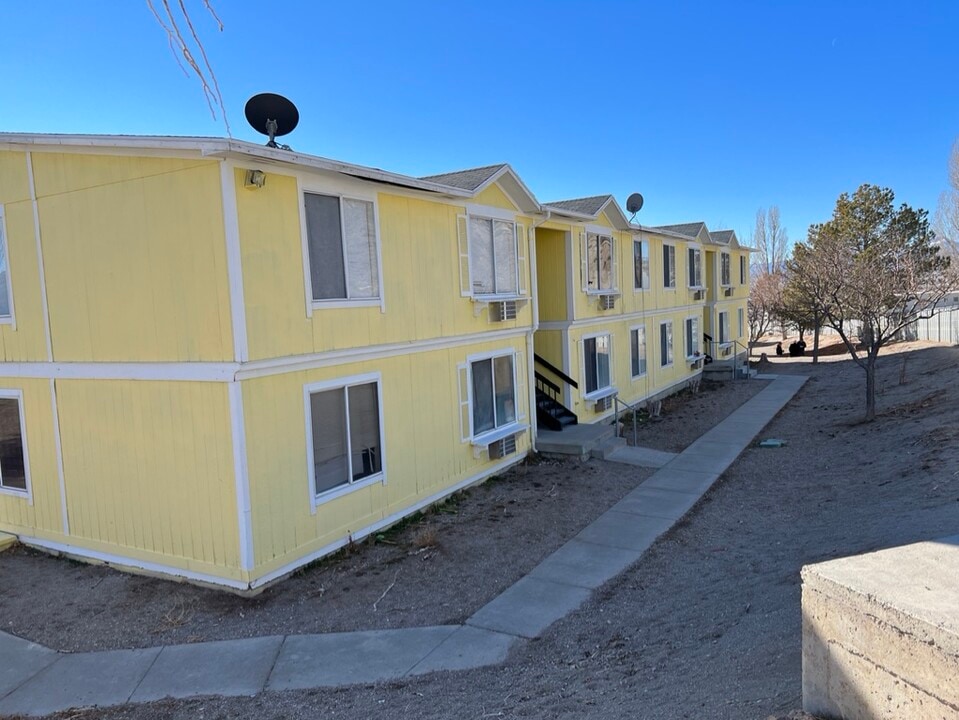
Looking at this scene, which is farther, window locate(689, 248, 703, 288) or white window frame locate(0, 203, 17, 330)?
window locate(689, 248, 703, 288)

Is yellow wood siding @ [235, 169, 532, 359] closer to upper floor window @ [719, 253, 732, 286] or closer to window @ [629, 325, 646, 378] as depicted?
window @ [629, 325, 646, 378]

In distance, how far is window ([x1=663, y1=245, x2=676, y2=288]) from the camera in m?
21.1

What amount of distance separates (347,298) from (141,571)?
426 cm

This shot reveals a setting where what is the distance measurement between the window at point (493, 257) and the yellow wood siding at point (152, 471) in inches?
218

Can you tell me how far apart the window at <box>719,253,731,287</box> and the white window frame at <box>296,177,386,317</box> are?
21.6m

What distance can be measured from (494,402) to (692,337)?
14.2 meters

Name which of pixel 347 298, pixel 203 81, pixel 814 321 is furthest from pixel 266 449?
pixel 814 321

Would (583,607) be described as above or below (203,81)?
below

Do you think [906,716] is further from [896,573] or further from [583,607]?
[583,607]

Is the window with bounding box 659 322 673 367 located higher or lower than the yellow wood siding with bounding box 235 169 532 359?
lower

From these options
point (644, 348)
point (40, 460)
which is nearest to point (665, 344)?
point (644, 348)

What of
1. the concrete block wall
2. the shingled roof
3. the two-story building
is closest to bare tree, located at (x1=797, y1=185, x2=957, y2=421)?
the shingled roof

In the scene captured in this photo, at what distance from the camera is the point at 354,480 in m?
8.92

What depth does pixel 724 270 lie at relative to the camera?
28266 mm
